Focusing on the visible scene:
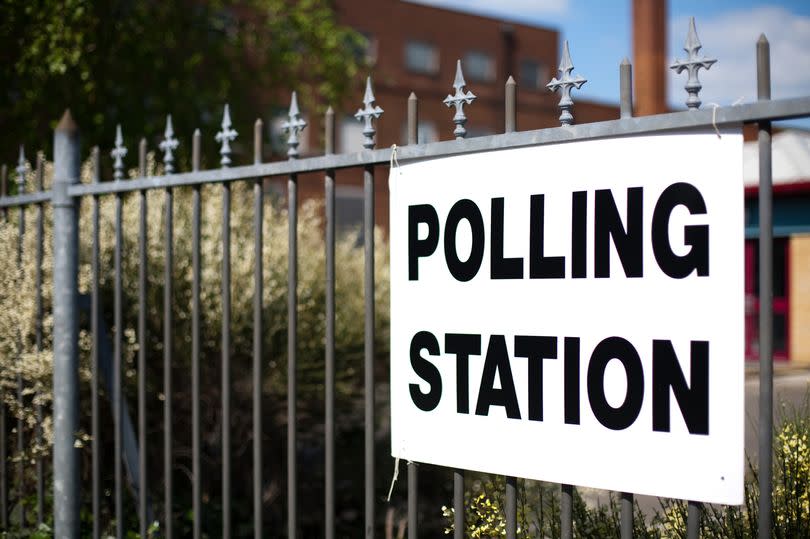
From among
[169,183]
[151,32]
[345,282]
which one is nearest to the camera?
[169,183]

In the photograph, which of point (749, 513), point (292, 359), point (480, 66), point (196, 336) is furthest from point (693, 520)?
point (480, 66)

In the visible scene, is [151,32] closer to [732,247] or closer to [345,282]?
[345,282]

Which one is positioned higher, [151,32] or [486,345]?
[151,32]

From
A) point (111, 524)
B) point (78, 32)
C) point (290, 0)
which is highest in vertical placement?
point (290, 0)

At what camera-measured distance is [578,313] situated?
88.8 inches

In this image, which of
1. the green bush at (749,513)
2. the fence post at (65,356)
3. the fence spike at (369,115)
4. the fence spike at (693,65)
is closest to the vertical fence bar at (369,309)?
the fence spike at (369,115)

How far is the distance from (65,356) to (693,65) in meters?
2.83

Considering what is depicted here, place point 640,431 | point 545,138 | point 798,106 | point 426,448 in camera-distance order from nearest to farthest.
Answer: point 798,106
point 640,431
point 545,138
point 426,448

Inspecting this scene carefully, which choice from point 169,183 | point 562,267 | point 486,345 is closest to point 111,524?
point 169,183

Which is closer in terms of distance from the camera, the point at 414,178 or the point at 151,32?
the point at 414,178

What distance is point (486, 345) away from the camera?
2.42 meters

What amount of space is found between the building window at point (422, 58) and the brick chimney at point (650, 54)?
30.3 feet

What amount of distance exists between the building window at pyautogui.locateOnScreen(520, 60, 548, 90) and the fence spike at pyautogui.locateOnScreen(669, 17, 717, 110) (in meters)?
36.1

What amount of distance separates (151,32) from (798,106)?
27.5 ft
